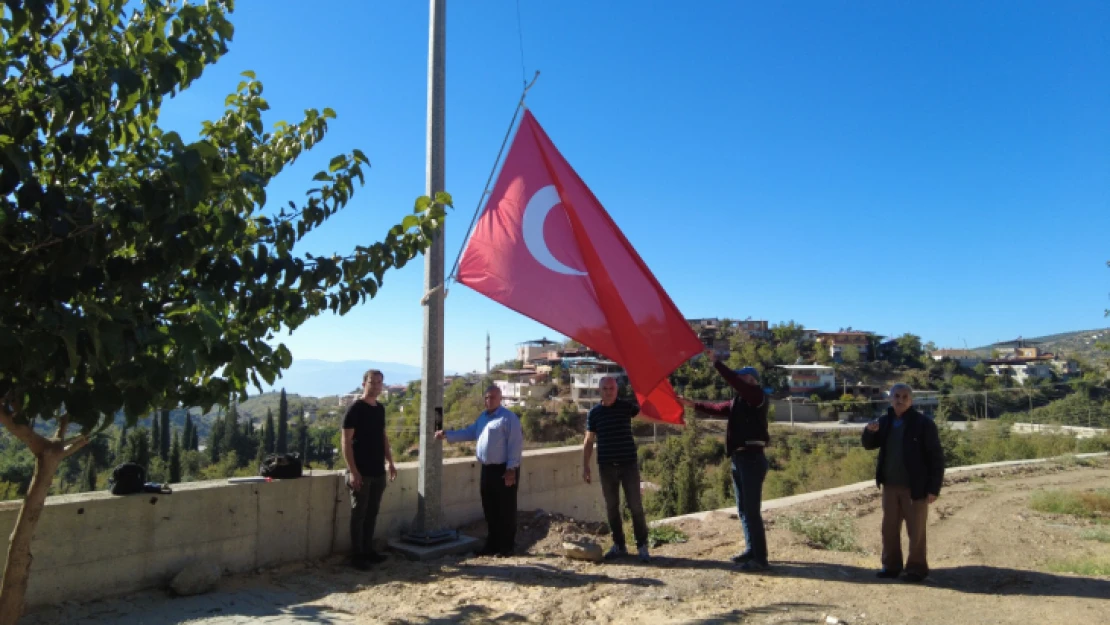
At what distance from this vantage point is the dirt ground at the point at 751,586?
16.5 ft

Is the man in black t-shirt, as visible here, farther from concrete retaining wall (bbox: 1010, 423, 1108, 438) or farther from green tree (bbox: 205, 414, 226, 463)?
green tree (bbox: 205, 414, 226, 463)

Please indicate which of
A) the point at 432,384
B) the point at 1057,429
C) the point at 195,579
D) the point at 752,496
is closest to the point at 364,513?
the point at 432,384

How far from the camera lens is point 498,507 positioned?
7172 millimetres

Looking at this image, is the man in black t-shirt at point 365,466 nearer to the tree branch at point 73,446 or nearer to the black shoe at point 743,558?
the tree branch at point 73,446

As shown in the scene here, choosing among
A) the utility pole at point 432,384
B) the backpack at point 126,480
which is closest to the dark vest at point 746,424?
the utility pole at point 432,384

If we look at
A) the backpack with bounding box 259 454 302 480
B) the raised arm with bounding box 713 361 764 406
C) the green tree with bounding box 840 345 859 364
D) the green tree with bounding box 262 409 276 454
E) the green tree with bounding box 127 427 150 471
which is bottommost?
the green tree with bounding box 262 409 276 454

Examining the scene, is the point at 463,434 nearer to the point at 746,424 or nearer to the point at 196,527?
the point at 196,527

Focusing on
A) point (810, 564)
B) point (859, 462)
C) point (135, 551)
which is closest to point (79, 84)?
point (135, 551)

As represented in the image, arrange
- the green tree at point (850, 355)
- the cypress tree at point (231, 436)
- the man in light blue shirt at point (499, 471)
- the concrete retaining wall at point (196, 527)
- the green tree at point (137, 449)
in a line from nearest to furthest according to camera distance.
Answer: the concrete retaining wall at point (196, 527) < the man in light blue shirt at point (499, 471) < the green tree at point (137, 449) < the cypress tree at point (231, 436) < the green tree at point (850, 355)

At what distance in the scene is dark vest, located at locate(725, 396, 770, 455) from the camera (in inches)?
253

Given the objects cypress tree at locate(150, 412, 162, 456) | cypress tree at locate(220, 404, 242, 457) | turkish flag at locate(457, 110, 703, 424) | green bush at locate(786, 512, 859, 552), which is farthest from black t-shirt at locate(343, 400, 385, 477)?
cypress tree at locate(150, 412, 162, 456)

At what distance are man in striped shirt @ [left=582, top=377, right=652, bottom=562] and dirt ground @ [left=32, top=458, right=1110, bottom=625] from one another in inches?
12.1

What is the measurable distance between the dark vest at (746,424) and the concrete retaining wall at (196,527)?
346 centimetres

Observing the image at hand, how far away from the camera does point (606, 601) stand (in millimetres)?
5379
